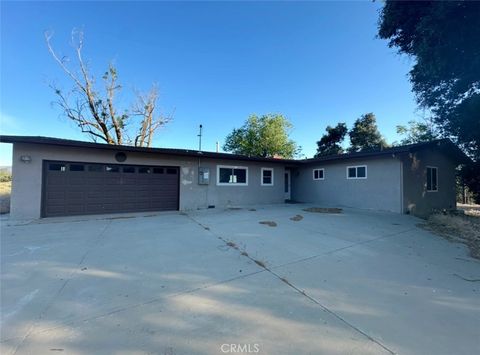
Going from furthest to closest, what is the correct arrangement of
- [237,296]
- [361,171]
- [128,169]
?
[361,171] < [128,169] < [237,296]

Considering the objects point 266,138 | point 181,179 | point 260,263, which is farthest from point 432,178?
point 266,138

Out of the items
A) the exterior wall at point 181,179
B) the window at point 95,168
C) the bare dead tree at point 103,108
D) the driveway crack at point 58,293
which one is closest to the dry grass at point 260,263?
the driveway crack at point 58,293

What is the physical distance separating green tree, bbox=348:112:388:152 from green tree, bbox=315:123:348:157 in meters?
1.11

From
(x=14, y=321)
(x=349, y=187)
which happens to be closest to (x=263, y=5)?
(x=349, y=187)

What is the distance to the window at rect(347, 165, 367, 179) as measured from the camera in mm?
11305

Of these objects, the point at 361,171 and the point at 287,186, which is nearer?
the point at 361,171

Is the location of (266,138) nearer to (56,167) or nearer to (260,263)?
(56,167)

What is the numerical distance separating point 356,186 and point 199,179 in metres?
8.05

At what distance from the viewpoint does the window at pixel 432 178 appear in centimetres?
1206

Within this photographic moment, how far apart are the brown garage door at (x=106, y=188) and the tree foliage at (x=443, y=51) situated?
987 centimetres

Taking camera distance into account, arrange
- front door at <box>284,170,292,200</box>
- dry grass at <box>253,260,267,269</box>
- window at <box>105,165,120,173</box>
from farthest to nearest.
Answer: front door at <box>284,170,292,200</box> < window at <box>105,165,120,173</box> < dry grass at <box>253,260,267,269</box>

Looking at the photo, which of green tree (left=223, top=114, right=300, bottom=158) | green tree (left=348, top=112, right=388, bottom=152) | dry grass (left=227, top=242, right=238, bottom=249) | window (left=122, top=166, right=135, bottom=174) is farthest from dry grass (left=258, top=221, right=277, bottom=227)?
green tree (left=223, top=114, right=300, bottom=158)

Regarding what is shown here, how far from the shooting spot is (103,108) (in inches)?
728

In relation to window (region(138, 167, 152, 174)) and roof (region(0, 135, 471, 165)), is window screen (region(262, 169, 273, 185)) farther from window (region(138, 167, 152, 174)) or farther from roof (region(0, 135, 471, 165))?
window (region(138, 167, 152, 174))
